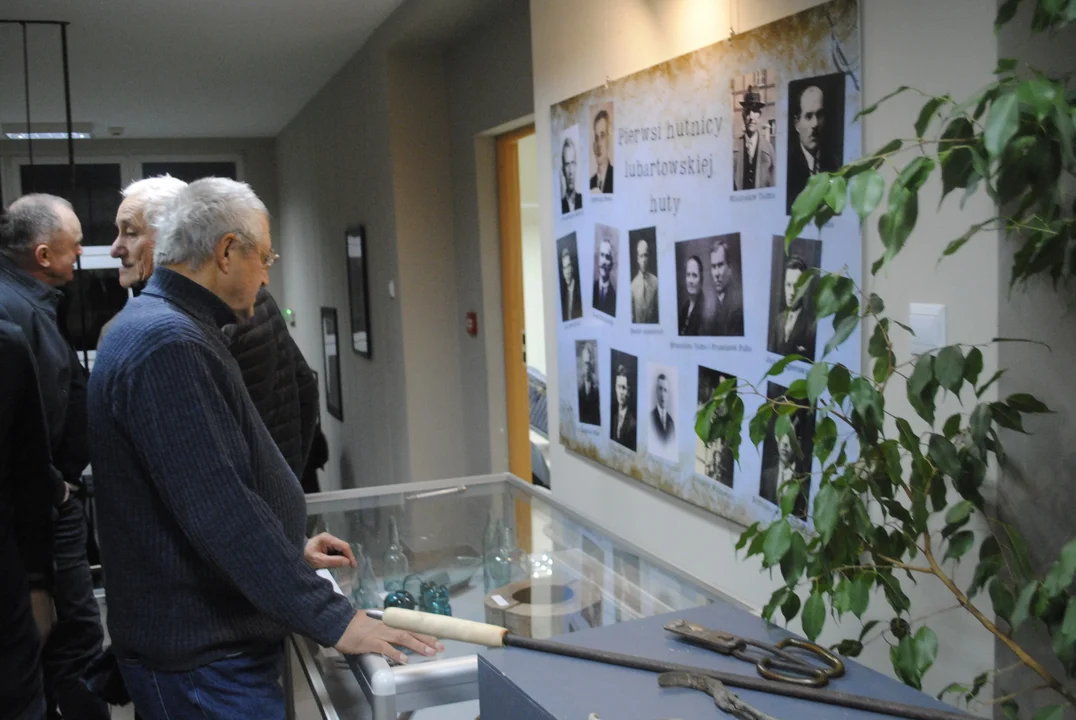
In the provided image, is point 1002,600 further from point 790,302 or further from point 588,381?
point 588,381

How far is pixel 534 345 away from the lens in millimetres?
6191

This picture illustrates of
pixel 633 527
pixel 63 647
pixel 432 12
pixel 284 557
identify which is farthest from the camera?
pixel 432 12

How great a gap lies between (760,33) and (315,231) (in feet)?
20.2

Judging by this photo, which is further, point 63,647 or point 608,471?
point 63,647

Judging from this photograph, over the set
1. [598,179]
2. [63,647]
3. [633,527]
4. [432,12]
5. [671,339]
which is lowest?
[63,647]

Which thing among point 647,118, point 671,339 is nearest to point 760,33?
point 647,118

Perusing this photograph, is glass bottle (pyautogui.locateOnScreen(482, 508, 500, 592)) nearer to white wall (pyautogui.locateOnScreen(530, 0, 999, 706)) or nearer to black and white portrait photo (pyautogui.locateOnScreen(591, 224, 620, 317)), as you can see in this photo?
white wall (pyautogui.locateOnScreen(530, 0, 999, 706))

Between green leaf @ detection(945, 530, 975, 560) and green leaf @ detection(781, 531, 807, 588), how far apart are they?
0.74 ft

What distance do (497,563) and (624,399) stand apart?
72 cm

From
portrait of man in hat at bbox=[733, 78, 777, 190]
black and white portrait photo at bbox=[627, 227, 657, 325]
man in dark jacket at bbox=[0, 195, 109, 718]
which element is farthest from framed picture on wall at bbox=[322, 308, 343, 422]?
portrait of man in hat at bbox=[733, 78, 777, 190]

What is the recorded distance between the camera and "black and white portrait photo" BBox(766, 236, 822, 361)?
75.4 inches

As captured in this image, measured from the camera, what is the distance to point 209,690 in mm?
1692

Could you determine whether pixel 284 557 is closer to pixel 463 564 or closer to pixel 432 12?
pixel 463 564

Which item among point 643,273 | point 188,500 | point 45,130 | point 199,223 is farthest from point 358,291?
point 188,500
